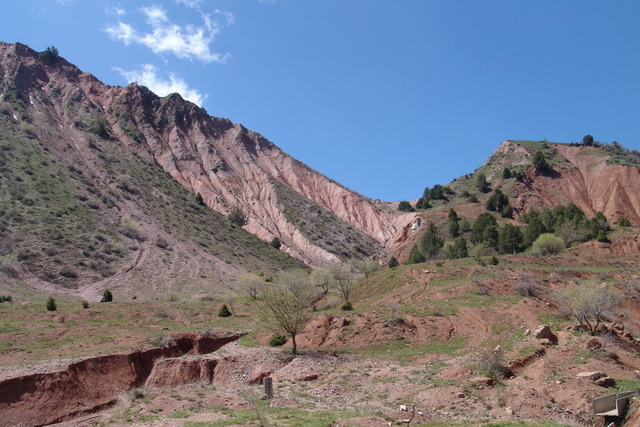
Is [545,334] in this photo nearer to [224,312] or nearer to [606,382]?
[606,382]

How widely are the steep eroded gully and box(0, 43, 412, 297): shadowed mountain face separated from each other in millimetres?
26554

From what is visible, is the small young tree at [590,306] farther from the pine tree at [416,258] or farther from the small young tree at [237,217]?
the small young tree at [237,217]

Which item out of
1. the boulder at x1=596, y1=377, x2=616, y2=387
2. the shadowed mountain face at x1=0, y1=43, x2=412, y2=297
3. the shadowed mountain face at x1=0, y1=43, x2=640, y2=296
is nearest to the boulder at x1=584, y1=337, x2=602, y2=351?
the boulder at x1=596, y1=377, x2=616, y2=387

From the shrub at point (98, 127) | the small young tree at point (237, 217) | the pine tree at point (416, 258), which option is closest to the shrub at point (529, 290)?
the pine tree at point (416, 258)

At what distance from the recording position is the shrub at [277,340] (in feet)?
98.4

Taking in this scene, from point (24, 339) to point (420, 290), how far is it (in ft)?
88.2

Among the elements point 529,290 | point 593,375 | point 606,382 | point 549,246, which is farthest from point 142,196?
point 606,382

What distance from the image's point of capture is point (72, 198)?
67062mm

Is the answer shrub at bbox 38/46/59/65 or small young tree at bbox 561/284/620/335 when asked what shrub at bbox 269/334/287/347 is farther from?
shrub at bbox 38/46/59/65

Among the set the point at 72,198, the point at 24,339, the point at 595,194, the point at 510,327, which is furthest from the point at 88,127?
the point at 595,194

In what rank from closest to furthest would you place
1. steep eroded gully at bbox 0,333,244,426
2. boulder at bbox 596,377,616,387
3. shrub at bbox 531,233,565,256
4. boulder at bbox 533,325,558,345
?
boulder at bbox 596,377,616,387 → steep eroded gully at bbox 0,333,244,426 → boulder at bbox 533,325,558,345 → shrub at bbox 531,233,565,256

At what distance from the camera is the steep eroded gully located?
22.3m

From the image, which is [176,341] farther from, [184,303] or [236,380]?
[184,303]

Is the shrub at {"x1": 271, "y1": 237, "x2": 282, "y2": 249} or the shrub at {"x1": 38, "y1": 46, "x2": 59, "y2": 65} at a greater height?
the shrub at {"x1": 38, "y1": 46, "x2": 59, "y2": 65}
